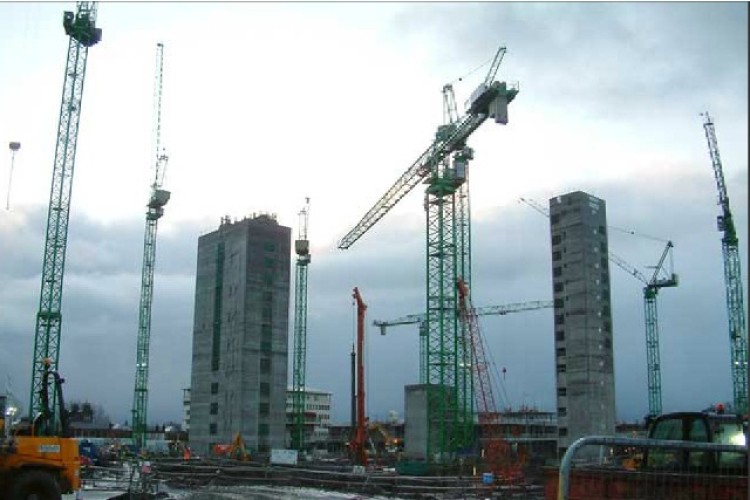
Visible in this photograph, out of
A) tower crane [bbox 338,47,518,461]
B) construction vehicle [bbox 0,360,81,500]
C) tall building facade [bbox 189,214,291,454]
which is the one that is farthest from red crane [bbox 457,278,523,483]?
construction vehicle [bbox 0,360,81,500]

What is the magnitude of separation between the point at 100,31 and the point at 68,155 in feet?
38.7

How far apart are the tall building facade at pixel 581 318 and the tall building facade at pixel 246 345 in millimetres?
32612

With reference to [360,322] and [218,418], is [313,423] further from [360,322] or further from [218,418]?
[360,322]

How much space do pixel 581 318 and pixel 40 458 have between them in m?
78.9

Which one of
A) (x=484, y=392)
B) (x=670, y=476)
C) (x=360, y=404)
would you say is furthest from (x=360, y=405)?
(x=670, y=476)

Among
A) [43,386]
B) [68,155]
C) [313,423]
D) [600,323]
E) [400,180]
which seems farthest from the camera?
[313,423]

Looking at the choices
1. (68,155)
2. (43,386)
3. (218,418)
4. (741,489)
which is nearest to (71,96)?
(68,155)

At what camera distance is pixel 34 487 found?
17453 mm

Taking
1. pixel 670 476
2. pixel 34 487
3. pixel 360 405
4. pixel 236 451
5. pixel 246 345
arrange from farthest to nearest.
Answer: pixel 246 345 < pixel 236 451 < pixel 360 405 < pixel 34 487 < pixel 670 476

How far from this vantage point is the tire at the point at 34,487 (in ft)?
56.4

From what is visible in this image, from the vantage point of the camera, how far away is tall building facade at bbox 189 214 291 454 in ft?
290

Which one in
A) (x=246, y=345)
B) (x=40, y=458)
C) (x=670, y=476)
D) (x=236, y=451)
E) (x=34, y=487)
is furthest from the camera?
(x=246, y=345)

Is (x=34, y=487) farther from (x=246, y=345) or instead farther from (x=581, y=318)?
(x=581, y=318)

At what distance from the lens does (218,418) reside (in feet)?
299
